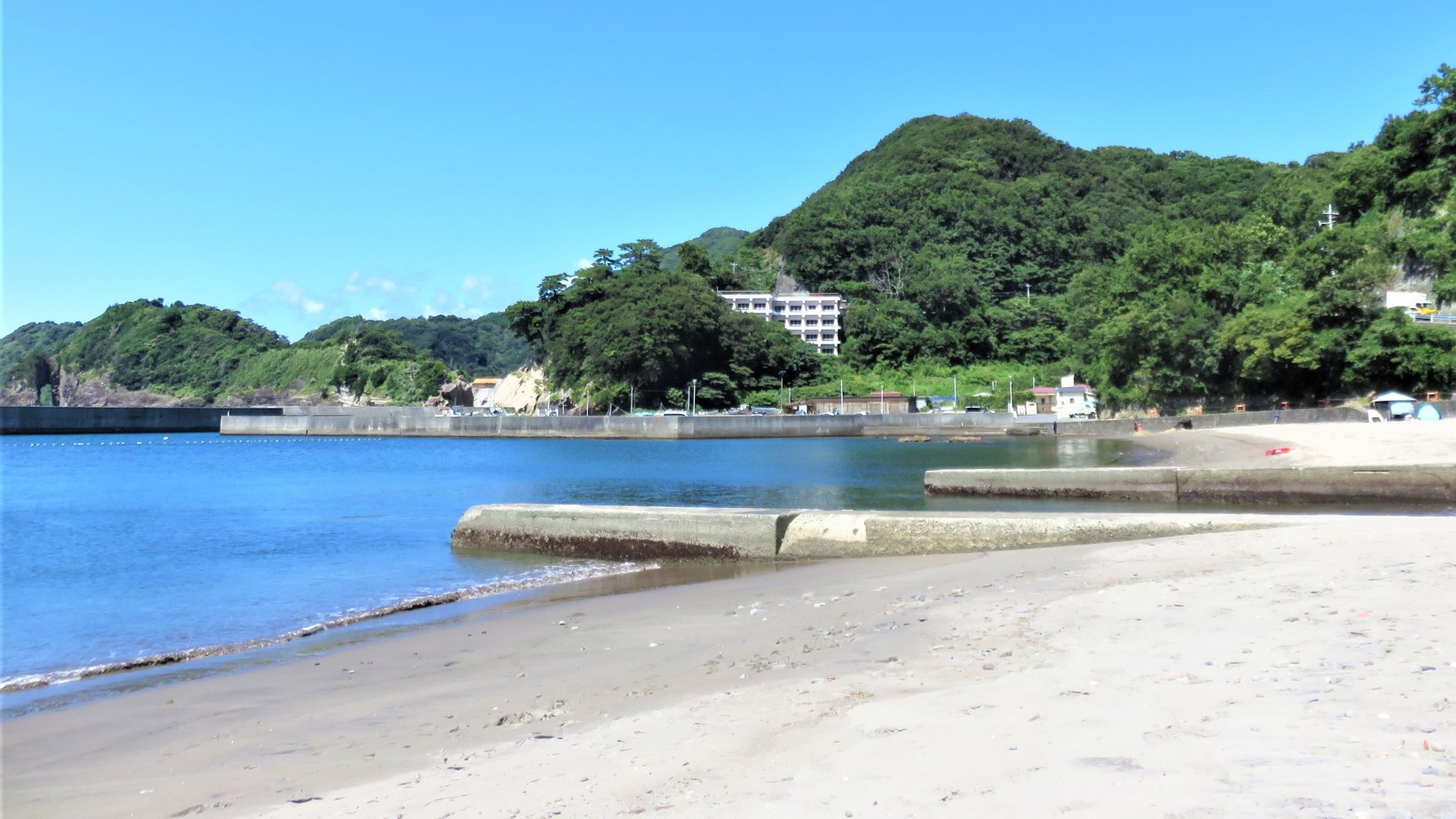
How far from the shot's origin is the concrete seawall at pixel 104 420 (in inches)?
3268

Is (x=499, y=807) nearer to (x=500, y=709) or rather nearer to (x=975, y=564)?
(x=500, y=709)

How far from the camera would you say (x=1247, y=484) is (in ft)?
58.3

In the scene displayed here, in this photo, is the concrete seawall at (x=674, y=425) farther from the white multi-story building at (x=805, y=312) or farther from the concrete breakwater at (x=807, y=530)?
the concrete breakwater at (x=807, y=530)

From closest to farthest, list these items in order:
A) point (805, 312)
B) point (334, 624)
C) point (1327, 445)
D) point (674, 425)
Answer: point (334, 624) → point (1327, 445) → point (674, 425) → point (805, 312)

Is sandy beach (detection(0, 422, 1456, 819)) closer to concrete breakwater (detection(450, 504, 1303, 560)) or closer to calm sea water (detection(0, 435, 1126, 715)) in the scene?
concrete breakwater (detection(450, 504, 1303, 560))

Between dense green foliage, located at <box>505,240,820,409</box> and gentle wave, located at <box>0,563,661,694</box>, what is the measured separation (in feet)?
220

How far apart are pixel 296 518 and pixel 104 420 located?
8060cm

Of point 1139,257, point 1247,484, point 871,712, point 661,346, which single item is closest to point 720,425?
point 661,346

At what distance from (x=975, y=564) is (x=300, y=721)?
7.09 meters

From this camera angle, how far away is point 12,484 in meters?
34.2

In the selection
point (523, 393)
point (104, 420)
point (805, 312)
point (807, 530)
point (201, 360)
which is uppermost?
point (805, 312)

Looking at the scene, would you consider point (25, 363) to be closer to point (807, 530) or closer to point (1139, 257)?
point (1139, 257)

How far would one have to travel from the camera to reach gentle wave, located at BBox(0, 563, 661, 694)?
7.99 meters

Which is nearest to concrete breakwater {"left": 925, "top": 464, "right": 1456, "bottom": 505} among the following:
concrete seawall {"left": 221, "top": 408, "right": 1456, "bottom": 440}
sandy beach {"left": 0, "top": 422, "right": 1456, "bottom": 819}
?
sandy beach {"left": 0, "top": 422, "right": 1456, "bottom": 819}
